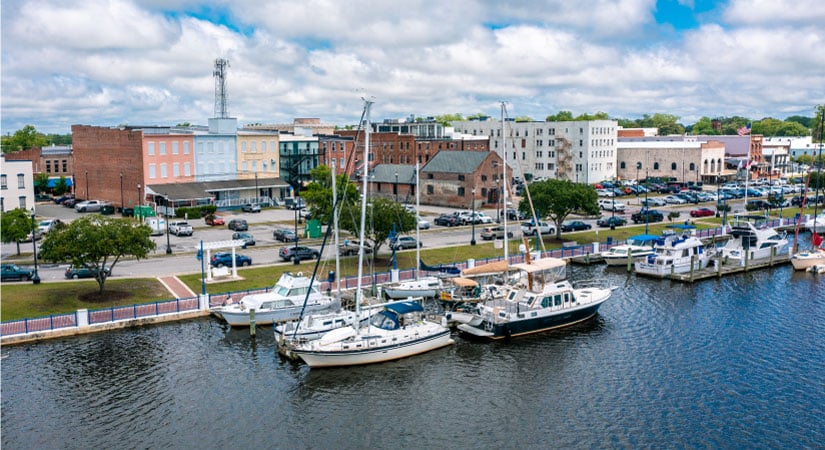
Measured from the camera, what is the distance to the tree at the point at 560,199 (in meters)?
67.1

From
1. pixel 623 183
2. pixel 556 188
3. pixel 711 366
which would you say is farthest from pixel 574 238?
pixel 623 183

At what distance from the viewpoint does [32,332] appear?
40062mm

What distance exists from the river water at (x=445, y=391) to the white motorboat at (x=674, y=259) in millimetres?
12298

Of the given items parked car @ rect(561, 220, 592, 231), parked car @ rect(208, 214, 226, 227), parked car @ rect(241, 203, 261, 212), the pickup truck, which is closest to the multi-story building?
the pickup truck

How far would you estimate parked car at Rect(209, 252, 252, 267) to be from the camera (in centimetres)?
5616

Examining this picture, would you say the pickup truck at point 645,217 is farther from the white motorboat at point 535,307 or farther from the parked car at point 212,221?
the parked car at point 212,221

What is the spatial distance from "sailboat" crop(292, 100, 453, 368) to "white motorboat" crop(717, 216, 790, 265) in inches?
1319

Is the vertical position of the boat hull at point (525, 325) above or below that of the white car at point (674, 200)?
below

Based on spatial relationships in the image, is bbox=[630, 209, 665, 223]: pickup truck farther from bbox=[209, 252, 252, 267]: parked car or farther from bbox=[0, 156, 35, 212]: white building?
bbox=[0, 156, 35, 212]: white building

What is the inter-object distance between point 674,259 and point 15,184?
68882 millimetres

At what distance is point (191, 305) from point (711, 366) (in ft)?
98.7

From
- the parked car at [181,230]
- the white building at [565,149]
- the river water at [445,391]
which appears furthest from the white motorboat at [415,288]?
the white building at [565,149]

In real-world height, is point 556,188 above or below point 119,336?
above

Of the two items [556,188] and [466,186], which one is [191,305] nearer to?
[556,188]
